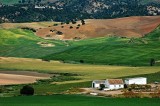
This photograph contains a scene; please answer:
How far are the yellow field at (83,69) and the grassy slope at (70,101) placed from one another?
118 feet

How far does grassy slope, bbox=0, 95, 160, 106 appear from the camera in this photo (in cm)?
8419

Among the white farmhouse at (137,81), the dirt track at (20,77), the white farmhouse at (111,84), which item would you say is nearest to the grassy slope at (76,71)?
the white farmhouse at (111,84)

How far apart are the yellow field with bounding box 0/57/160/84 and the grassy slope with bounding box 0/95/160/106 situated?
118 feet

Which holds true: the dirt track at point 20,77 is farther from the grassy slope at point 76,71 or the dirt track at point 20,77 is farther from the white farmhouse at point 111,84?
the white farmhouse at point 111,84

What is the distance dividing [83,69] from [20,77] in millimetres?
27338

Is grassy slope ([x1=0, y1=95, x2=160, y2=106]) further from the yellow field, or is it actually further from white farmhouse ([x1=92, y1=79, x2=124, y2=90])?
the yellow field

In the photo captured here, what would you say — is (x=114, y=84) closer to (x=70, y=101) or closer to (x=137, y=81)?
(x=137, y=81)

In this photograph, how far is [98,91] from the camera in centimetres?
11194

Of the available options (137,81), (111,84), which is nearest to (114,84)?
(111,84)

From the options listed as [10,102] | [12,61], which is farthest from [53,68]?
[10,102]

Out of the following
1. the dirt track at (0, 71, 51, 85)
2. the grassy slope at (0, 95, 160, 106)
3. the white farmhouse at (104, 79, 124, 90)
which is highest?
the dirt track at (0, 71, 51, 85)

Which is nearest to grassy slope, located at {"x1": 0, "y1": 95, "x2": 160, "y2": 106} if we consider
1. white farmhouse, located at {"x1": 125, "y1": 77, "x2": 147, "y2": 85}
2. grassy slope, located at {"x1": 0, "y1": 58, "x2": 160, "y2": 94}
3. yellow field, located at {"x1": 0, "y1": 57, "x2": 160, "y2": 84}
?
grassy slope, located at {"x1": 0, "y1": 58, "x2": 160, "y2": 94}

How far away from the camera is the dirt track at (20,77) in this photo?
12989cm

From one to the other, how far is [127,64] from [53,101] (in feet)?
304
